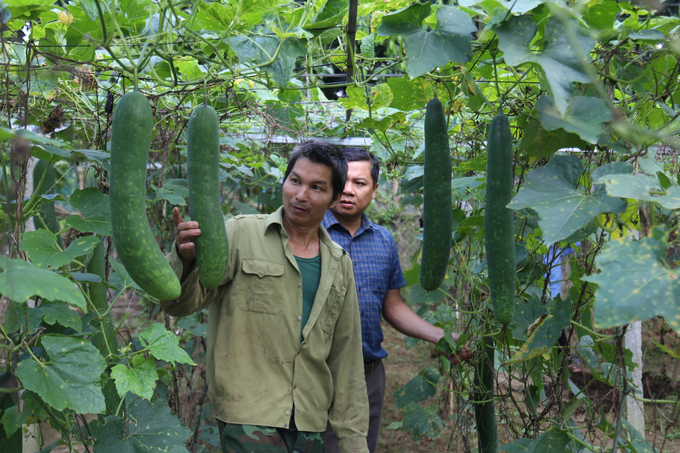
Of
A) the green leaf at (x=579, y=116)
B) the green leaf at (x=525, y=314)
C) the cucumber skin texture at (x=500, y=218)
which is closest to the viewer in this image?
the green leaf at (x=579, y=116)

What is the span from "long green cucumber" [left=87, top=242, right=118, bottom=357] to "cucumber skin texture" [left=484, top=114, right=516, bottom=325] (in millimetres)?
1413

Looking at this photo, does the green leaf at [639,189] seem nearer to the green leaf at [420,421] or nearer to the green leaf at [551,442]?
the green leaf at [551,442]

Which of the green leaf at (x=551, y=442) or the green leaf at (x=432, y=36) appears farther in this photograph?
the green leaf at (x=551, y=442)

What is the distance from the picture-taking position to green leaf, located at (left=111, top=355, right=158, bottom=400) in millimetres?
1743

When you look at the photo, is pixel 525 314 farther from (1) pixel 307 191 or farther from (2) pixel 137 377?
(2) pixel 137 377

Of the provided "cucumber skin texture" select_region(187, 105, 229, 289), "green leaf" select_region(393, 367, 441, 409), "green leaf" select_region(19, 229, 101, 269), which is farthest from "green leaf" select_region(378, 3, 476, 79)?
"green leaf" select_region(393, 367, 441, 409)

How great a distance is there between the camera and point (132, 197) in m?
1.19

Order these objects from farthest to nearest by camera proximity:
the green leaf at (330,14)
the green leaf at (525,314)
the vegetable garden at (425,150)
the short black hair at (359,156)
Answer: the short black hair at (359,156) → the green leaf at (525,314) → the green leaf at (330,14) → the vegetable garden at (425,150)

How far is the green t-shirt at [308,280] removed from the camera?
6.86ft

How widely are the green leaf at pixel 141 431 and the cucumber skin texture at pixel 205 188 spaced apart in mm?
885

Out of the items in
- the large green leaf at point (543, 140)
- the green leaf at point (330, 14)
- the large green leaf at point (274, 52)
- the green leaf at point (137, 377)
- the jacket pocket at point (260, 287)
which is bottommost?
the green leaf at point (137, 377)

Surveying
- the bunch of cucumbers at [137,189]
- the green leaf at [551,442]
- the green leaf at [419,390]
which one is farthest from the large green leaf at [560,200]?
the green leaf at [419,390]

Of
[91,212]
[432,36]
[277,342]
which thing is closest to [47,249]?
[91,212]

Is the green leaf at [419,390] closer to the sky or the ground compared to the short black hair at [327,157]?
closer to the ground
